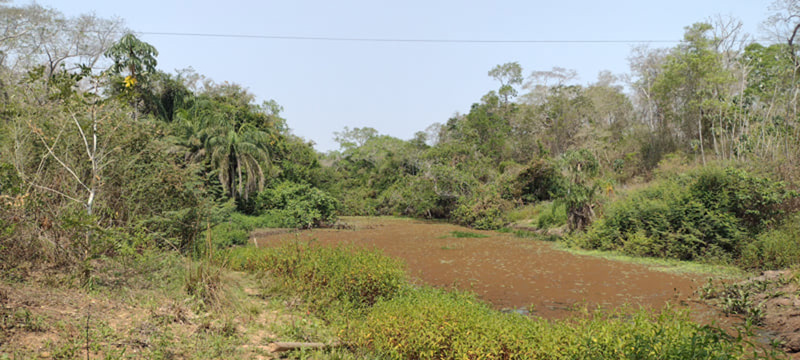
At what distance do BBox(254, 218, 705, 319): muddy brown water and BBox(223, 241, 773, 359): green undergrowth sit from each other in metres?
0.69

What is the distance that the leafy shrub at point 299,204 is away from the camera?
1658cm

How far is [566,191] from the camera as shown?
1232cm

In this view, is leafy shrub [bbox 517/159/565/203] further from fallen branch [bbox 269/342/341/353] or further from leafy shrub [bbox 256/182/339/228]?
fallen branch [bbox 269/342/341/353]

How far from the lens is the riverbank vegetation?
3625 millimetres

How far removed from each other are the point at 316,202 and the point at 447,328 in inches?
562

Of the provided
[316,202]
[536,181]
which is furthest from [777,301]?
[536,181]

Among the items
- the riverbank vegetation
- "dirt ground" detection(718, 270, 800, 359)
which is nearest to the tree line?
the riverbank vegetation

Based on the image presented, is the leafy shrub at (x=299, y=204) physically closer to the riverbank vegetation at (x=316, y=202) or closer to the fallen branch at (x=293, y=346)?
the riverbank vegetation at (x=316, y=202)

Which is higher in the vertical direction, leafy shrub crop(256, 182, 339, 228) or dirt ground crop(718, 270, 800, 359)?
leafy shrub crop(256, 182, 339, 228)

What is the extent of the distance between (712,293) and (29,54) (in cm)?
2841

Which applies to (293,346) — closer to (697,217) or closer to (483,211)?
(697,217)

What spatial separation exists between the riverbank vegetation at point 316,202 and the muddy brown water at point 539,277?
114cm

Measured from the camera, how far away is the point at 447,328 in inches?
140

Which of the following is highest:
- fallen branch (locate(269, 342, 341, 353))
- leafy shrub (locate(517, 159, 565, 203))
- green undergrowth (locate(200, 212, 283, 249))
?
leafy shrub (locate(517, 159, 565, 203))
